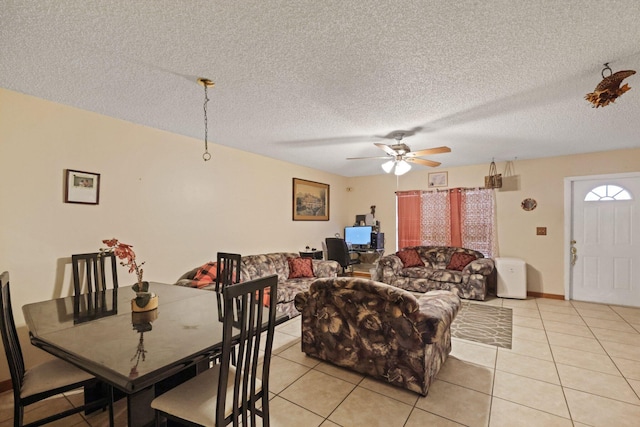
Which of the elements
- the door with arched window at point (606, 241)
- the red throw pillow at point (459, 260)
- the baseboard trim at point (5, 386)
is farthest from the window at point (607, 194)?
the baseboard trim at point (5, 386)

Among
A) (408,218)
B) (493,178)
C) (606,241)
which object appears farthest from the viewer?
(408,218)

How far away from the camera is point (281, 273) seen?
14.9 ft

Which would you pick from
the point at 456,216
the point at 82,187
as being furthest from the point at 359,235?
the point at 82,187

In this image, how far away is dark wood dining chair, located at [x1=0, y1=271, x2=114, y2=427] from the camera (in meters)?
1.50

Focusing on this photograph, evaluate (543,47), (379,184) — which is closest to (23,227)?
(543,47)

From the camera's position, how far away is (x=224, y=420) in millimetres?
1319

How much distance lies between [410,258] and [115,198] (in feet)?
15.9

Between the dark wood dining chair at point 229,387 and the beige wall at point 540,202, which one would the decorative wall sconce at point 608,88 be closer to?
the dark wood dining chair at point 229,387

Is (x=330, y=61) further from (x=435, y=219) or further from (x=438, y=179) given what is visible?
(x=435, y=219)

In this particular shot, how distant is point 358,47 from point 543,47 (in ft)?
3.75

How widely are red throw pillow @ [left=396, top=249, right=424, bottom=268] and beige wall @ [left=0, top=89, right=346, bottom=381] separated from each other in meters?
2.63

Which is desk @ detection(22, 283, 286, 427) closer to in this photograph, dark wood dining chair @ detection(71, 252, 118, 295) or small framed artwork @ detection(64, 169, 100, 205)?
dark wood dining chair @ detection(71, 252, 118, 295)

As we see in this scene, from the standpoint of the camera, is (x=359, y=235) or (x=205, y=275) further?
(x=359, y=235)

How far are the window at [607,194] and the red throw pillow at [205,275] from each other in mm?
5827
